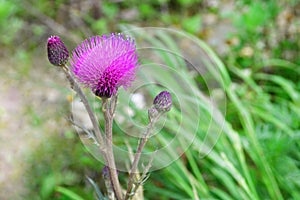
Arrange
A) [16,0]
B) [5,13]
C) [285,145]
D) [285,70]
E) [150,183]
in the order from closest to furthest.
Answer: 1. [285,145]
2. [150,183]
3. [285,70]
4. [5,13]
5. [16,0]

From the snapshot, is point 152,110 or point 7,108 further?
point 7,108

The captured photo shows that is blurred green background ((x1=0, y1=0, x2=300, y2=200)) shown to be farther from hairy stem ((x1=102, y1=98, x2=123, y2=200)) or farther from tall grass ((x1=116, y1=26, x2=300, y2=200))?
hairy stem ((x1=102, y1=98, x2=123, y2=200))

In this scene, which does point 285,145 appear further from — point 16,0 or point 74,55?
point 16,0

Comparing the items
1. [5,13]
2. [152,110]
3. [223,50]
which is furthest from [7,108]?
[152,110]

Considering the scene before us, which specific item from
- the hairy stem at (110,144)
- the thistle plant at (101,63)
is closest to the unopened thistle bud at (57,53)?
the thistle plant at (101,63)

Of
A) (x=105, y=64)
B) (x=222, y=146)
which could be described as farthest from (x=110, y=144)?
(x=222, y=146)

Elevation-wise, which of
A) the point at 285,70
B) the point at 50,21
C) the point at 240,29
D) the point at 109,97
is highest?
the point at 50,21

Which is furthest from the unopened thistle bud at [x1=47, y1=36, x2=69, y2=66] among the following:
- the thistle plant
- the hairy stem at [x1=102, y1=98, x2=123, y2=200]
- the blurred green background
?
the blurred green background
